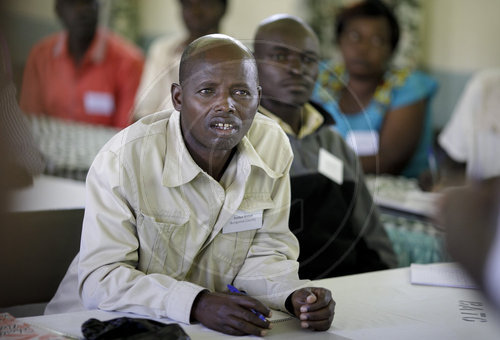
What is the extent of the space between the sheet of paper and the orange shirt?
341 cm

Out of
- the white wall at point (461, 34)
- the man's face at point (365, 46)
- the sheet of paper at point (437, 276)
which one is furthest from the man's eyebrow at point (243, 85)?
the white wall at point (461, 34)

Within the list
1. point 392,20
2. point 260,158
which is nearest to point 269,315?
point 260,158

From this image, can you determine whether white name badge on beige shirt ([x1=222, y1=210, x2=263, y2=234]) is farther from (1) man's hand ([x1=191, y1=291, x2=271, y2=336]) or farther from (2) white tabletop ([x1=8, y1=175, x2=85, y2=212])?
(2) white tabletop ([x1=8, y1=175, x2=85, y2=212])

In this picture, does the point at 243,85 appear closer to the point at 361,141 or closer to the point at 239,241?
the point at 239,241

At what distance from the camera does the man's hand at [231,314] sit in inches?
46.6

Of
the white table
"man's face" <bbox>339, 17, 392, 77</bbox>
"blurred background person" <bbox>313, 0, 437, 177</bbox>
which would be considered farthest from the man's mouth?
"man's face" <bbox>339, 17, 392, 77</bbox>

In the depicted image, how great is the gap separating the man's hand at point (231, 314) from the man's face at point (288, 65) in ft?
1.33

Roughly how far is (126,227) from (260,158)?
0.95 ft

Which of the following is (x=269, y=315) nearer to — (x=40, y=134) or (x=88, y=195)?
(x=88, y=195)

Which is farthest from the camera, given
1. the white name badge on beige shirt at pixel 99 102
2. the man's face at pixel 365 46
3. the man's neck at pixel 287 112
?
the white name badge on beige shirt at pixel 99 102

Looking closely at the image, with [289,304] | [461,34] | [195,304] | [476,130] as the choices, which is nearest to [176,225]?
[195,304]

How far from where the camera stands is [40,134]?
3.31 m

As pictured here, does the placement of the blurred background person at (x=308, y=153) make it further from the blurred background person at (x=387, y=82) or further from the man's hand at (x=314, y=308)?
the blurred background person at (x=387, y=82)

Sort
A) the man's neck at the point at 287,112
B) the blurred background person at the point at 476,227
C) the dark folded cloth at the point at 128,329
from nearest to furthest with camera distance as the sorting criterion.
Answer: the blurred background person at the point at 476,227
the dark folded cloth at the point at 128,329
the man's neck at the point at 287,112
